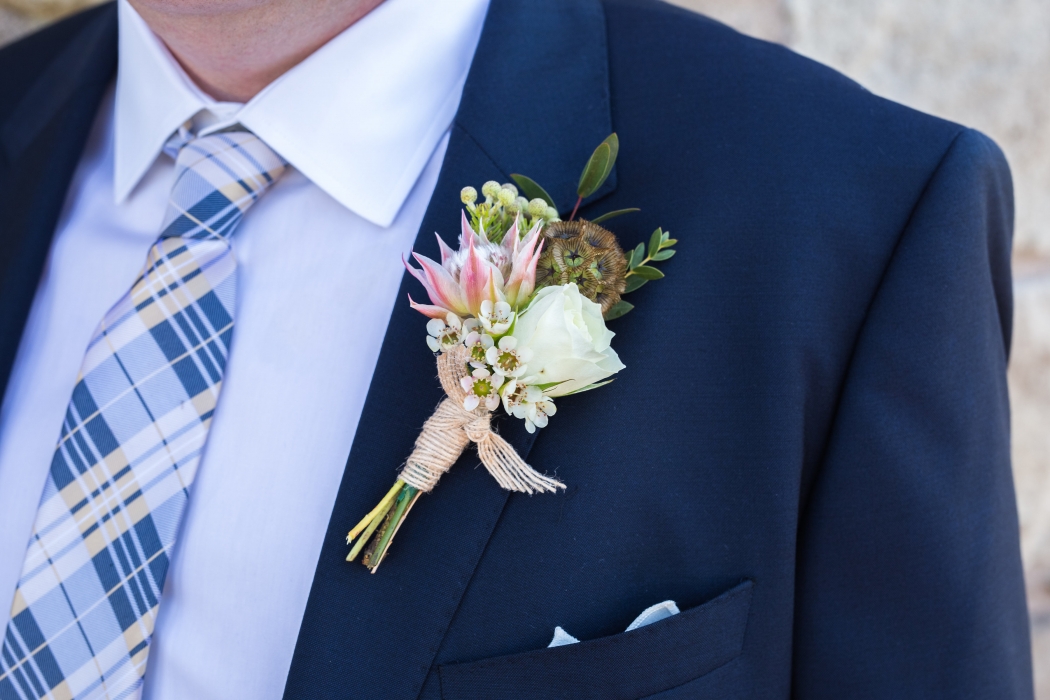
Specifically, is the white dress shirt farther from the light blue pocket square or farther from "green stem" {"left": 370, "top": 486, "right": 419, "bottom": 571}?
the light blue pocket square

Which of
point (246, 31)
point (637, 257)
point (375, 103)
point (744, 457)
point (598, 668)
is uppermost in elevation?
point (246, 31)

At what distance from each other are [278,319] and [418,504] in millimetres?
351

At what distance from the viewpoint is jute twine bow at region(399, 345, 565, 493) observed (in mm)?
864

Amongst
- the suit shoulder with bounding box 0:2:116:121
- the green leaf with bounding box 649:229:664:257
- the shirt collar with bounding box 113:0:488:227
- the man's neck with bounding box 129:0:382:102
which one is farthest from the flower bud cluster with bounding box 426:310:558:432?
the suit shoulder with bounding box 0:2:116:121

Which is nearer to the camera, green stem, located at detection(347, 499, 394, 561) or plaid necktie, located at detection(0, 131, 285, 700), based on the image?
green stem, located at detection(347, 499, 394, 561)

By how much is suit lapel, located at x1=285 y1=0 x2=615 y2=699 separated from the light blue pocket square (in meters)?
0.13

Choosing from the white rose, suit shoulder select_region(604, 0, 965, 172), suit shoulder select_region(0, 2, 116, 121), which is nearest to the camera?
the white rose

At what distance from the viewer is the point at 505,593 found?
3.00ft

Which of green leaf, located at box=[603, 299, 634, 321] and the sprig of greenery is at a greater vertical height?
the sprig of greenery

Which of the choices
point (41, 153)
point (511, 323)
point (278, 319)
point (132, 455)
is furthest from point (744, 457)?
point (41, 153)

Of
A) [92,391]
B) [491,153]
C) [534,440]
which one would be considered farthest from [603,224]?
[92,391]

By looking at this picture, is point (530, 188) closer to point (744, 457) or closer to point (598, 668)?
point (744, 457)

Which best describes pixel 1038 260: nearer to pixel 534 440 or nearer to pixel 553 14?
pixel 553 14

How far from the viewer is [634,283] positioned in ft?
3.00
